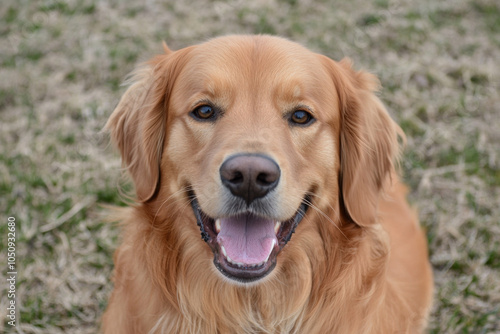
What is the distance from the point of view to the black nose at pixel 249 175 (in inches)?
87.4

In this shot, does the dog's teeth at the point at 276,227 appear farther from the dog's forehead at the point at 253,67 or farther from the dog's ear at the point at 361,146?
the dog's forehead at the point at 253,67

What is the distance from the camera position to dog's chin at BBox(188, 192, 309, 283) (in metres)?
2.47

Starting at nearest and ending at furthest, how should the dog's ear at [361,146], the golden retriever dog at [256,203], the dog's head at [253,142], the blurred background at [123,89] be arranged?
1. the dog's head at [253,142]
2. the golden retriever dog at [256,203]
3. the dog's ear at [361,146]
4. the blurred background at [123,89]

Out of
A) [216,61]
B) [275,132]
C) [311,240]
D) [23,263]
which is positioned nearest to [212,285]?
[311,240]

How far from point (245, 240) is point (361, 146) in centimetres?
90

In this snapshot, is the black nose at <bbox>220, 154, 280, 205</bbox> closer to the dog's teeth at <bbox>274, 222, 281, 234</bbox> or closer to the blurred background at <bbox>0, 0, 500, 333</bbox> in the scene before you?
the dog's teeth at <bbox>274, 222, 281, 234</bbox>

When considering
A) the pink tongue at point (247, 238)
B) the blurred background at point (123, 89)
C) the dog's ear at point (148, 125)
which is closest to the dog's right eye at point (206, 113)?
the dog's ear at point (148, 125)

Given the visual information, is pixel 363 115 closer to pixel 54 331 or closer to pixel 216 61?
pixel 216 61

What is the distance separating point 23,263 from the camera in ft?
13.0

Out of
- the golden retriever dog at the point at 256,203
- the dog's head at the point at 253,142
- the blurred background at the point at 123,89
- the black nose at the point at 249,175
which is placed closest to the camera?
the black nose at the point at 249,175

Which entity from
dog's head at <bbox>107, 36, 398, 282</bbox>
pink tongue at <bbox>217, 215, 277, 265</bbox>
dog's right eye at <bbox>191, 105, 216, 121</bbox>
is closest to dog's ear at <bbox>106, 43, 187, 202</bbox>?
dog's head at <bbox>107, 36, 398, 282</bbox>

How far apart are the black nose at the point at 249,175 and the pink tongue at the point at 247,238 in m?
0.23

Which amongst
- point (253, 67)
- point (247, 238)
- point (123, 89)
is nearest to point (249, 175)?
point (247, 238)

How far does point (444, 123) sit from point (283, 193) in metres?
3.64
